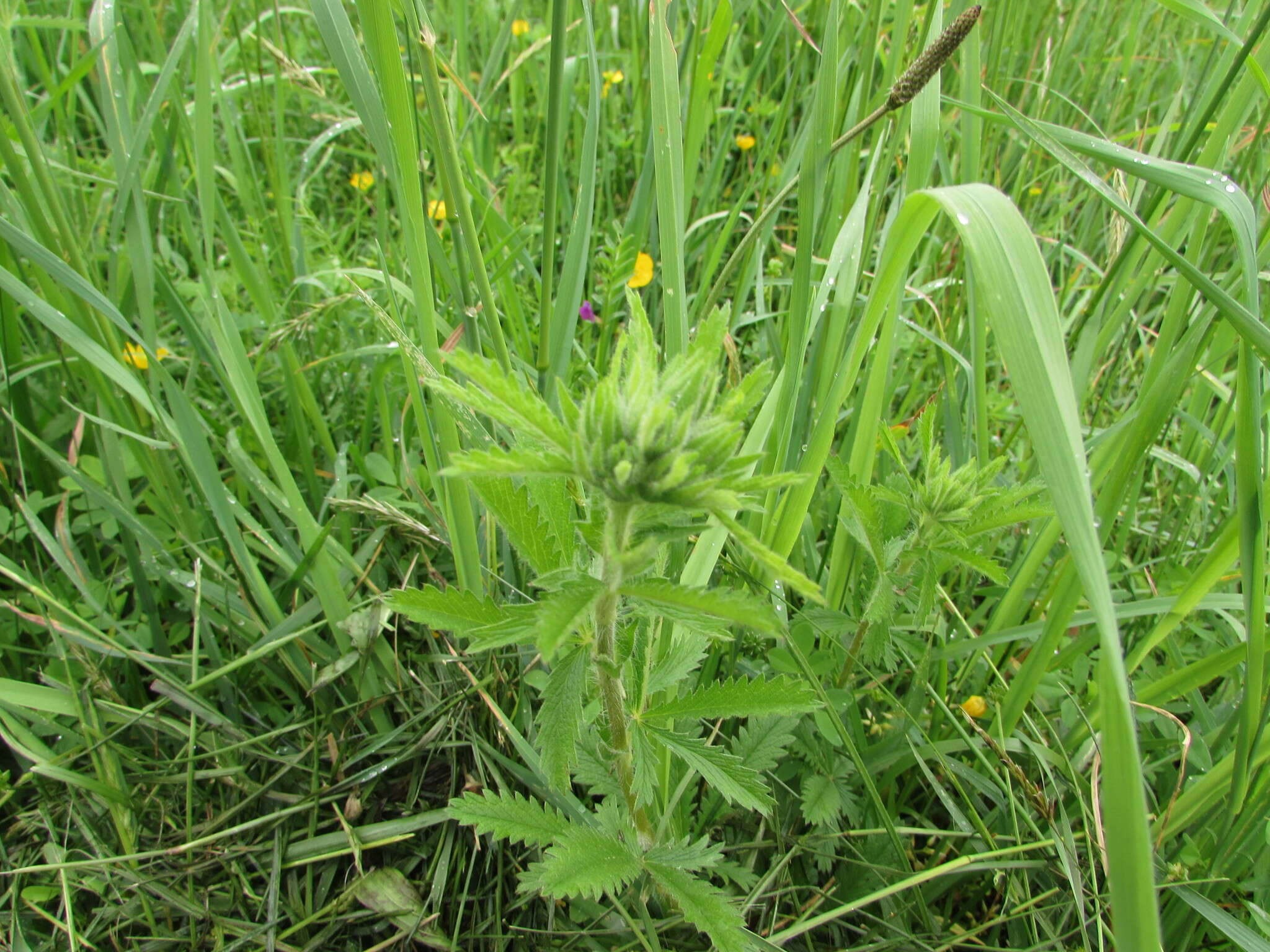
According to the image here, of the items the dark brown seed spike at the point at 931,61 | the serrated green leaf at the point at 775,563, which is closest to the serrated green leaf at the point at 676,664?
the serrated green leaf at the point at 775,563

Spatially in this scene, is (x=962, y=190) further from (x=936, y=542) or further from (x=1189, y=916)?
(x=1189, y=916)

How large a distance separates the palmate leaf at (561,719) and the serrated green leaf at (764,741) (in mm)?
391

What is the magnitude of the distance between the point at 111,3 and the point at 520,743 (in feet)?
5.06

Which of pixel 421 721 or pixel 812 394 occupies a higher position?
pixel 812 394

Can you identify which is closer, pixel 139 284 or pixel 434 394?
pixel 434 394

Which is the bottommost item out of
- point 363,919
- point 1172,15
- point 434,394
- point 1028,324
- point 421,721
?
point 363,919

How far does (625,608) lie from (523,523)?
0.19 m

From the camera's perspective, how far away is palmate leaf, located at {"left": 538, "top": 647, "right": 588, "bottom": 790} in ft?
3.21

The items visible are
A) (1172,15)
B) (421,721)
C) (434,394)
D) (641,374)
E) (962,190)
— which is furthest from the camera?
(1172,15)

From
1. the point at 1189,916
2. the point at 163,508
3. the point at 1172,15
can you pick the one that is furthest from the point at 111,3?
the point at 1172,15

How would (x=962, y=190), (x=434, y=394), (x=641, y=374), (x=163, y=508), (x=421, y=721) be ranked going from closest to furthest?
(x=641, y=374)
(x=962, y=190)
(x=434, y=394)
(x=421, y=721)
(x=163, y=508)

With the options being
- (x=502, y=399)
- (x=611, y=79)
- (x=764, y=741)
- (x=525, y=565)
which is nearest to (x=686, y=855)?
(x=764, y=741)

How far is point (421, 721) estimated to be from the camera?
1.51 m

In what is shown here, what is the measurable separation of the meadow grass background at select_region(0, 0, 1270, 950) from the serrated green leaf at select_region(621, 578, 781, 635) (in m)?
0.32
